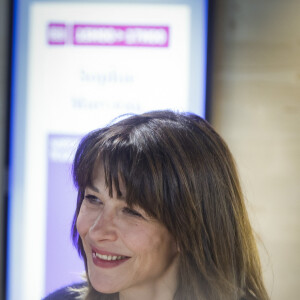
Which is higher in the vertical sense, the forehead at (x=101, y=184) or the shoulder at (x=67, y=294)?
the forehead at (x=101, y=184)

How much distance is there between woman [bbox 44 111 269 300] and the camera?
4.05ft

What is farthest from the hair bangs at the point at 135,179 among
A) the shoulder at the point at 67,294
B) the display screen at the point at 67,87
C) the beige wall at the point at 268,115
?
the beige wall at the point at 268,115

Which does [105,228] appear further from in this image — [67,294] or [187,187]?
[67,294]

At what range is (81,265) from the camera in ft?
8.50

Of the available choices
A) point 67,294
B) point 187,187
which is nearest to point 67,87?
point 67,294

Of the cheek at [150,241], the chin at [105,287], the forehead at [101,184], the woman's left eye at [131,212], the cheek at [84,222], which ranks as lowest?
the chin at [105,287]

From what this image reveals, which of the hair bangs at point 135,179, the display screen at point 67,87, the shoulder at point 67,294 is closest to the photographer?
the hair bangs at point 135,179

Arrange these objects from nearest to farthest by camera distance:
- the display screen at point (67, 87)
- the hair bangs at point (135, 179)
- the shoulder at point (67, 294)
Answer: the hair bangs at point (135, 179) < the shoulder at point (67, 294) < the display screen at point (67, 87)

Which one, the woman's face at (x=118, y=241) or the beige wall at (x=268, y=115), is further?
the beige wall at (x=268, y=115)

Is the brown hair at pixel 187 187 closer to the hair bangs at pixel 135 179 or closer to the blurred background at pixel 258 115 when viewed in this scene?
the hair bangs at pixel 135 179

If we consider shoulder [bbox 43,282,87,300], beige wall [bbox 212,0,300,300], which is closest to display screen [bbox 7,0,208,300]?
beige wall [bbox 212,0,300,300]

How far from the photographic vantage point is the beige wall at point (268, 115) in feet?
8.53

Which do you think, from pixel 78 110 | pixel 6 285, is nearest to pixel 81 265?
pixel 6 285

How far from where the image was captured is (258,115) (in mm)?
2648
